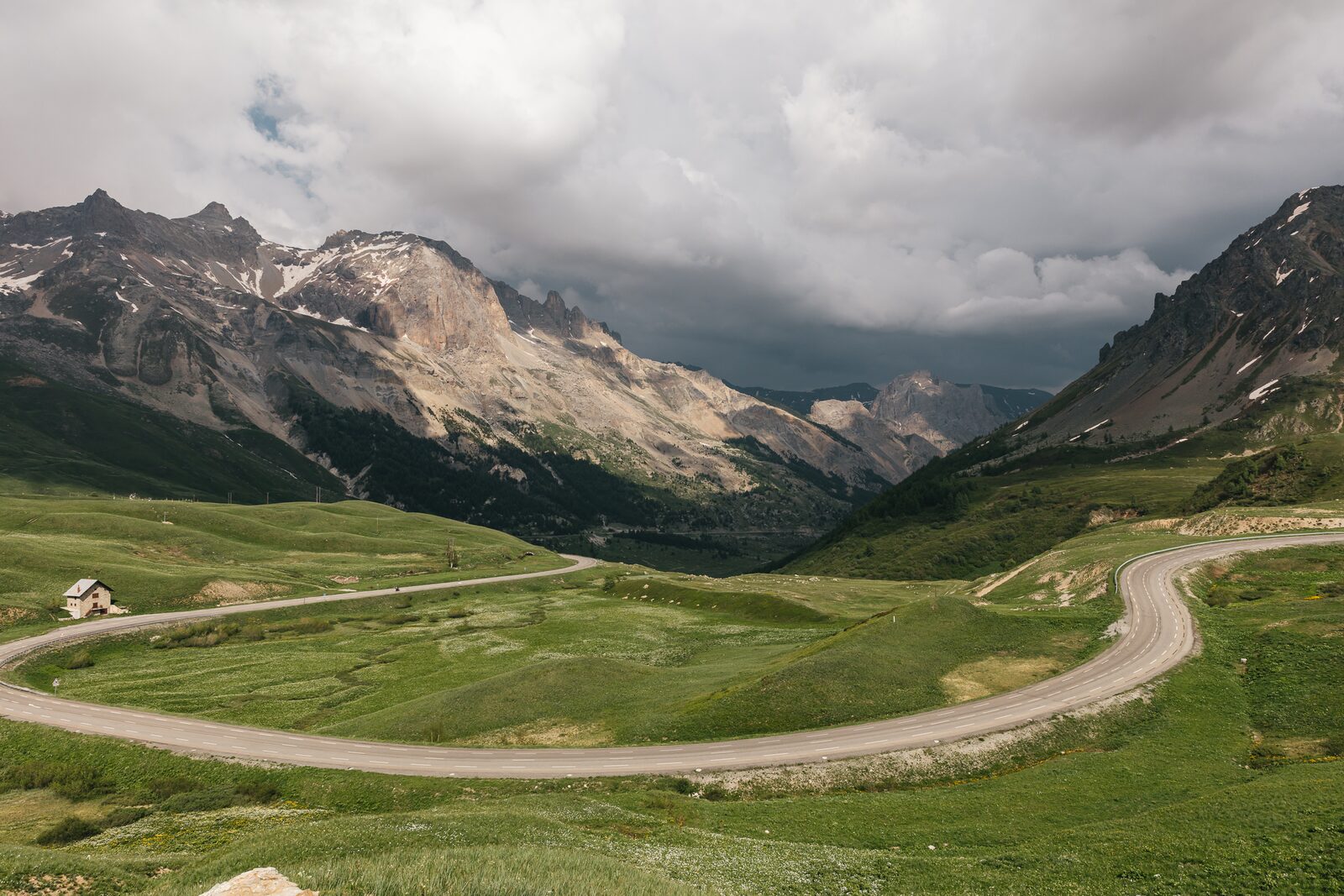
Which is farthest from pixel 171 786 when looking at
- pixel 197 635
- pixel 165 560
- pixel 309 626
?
pixel 165 560

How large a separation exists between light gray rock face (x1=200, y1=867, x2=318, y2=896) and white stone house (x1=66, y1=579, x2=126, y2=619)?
130m

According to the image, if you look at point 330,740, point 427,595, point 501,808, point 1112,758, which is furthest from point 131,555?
point 1112,758

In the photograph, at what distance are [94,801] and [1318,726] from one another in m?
89.6

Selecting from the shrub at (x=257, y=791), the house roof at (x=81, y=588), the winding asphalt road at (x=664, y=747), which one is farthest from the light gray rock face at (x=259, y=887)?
the house roof at (x=81, y=588)

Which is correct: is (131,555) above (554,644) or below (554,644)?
above

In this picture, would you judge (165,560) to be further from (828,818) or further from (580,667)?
(828,818)

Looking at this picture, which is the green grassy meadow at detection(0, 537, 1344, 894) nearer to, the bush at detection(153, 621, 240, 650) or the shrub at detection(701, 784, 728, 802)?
the shrub at detection(701, 784, 728, 802)

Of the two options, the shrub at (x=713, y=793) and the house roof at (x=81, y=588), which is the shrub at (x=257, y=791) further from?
the house roof at (x=81, y=588)

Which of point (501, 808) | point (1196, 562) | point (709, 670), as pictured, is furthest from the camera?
point (1196, 562)

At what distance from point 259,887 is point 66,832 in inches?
1510

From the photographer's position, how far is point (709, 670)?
84312mm

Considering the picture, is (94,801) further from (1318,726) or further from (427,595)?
(427,595)

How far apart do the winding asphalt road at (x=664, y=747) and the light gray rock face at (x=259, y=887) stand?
36232 millimetres

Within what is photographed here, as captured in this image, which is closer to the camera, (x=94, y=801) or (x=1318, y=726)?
(x=1318, y=726)
